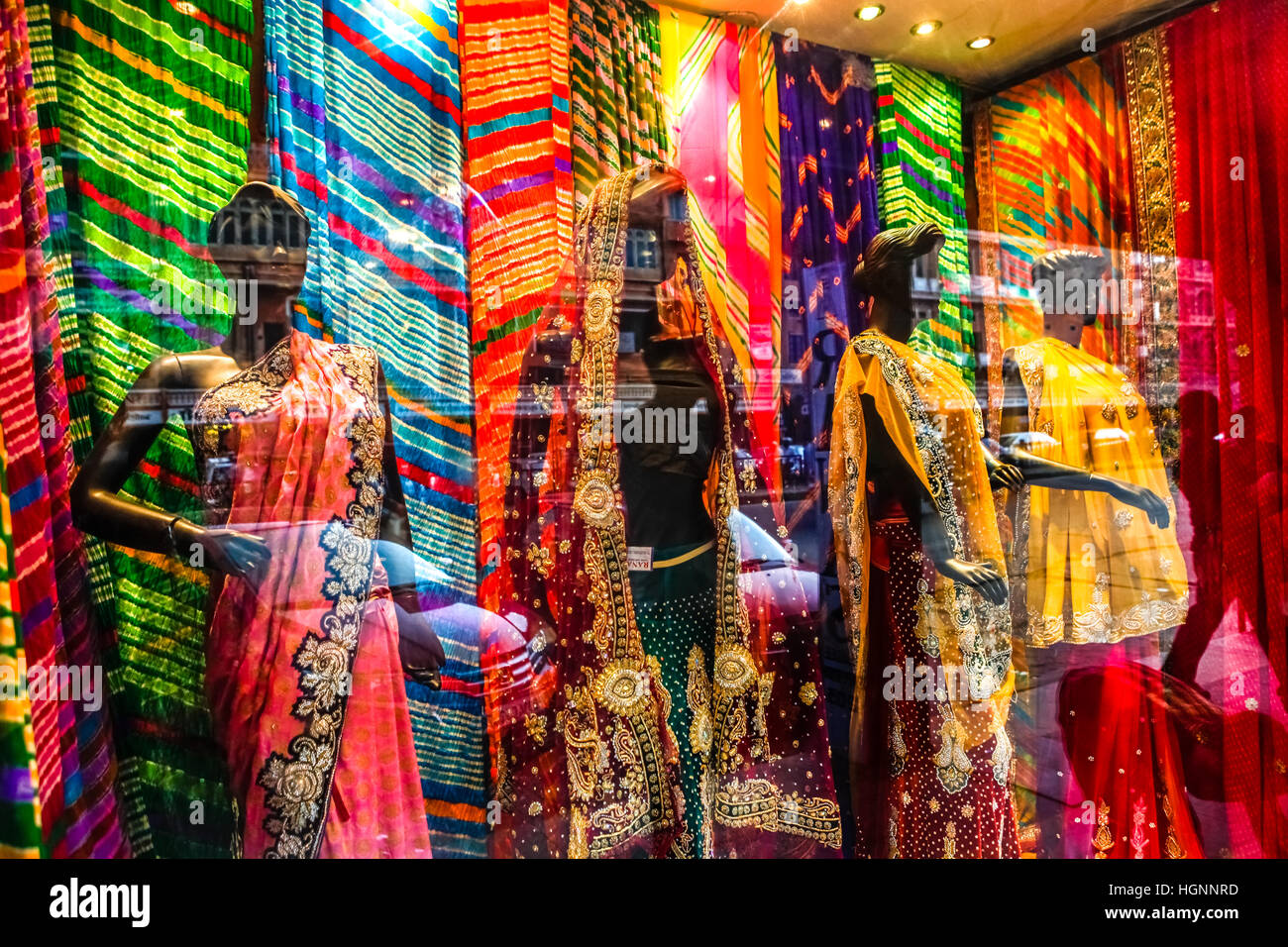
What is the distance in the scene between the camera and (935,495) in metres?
1.92

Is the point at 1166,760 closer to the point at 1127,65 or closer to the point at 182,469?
the point at 1127,65

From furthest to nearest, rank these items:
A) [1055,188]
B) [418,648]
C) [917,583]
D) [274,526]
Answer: [1055,188], [917,583], [418,648], [274,526]

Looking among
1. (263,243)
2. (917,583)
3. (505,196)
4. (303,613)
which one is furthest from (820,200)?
(303,613)

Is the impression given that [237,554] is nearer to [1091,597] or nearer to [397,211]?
[397,211]

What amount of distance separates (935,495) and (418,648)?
116cm

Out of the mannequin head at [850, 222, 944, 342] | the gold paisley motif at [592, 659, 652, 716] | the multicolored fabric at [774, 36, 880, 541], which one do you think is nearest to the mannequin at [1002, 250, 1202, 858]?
the mannequin head at [850, 222, 944, 342]

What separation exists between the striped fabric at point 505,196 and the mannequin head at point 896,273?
73cm

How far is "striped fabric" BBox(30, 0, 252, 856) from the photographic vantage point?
159cm

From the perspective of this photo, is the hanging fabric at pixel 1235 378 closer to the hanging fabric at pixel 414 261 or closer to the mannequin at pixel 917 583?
the mannequin at pixel 917 583

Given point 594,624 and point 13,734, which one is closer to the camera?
point 13,734

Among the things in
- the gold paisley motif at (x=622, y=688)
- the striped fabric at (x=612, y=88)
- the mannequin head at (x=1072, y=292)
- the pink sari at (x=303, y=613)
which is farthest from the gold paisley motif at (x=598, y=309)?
the mannequin head at (x=1072, y=292)

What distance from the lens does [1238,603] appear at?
6.84ft

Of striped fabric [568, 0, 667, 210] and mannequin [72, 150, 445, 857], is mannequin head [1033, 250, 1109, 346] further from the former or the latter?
mannequin [72, 150, 445, 857]

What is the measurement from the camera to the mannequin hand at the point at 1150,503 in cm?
209
